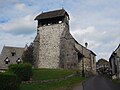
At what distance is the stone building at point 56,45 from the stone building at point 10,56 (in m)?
8.36

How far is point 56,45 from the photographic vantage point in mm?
58406

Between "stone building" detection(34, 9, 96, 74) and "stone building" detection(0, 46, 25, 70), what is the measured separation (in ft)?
27.4

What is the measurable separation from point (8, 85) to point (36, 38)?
41.1 metres

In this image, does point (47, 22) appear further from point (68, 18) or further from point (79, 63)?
point (79, 63)

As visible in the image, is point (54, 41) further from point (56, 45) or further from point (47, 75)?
point (47, 75)

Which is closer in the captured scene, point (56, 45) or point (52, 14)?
point (56, 45)

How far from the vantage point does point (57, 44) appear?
58375 millimetres

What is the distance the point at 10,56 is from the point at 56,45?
51.6 ft

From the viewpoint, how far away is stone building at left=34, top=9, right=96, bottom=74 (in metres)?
56.1

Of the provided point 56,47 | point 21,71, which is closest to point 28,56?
point 56,47

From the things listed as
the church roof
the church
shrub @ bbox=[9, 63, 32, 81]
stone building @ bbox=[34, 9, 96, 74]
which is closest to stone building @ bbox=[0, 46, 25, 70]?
the church

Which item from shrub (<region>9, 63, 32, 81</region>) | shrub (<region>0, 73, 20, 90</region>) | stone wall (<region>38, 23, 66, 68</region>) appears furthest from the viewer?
stone wall (<region>38, 23, 66, 68</region>)

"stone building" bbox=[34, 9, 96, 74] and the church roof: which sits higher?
the church roof

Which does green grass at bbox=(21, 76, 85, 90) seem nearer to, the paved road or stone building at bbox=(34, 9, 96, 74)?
the paved road
